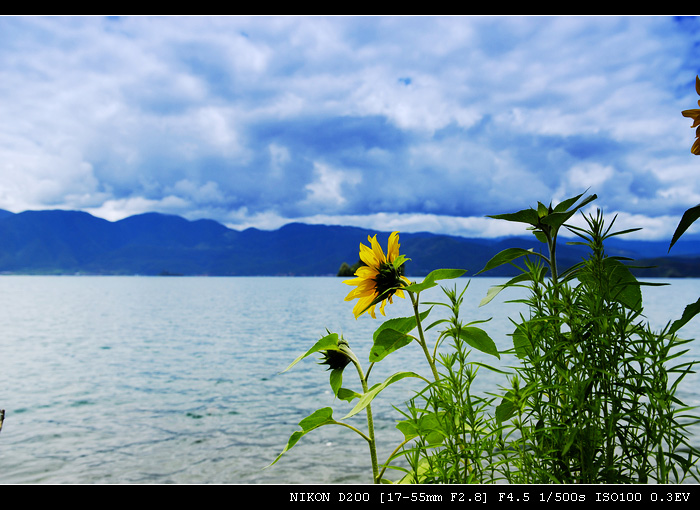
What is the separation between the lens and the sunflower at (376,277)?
A: 1202mm

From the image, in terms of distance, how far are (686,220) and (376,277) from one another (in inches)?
29.1

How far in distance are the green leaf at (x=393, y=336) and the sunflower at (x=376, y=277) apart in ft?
0.25

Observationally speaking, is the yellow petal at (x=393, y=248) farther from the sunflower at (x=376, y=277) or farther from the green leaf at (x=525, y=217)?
the green leaf at (x=525, y=217)

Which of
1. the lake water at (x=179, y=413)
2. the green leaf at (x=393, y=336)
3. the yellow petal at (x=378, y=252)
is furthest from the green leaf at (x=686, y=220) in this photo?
the yellow petal at (x=378, y=252)

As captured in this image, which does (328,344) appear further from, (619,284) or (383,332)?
(619,284)

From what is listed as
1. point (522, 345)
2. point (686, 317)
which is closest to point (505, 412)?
point (522, 345)

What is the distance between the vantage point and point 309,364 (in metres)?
15.9

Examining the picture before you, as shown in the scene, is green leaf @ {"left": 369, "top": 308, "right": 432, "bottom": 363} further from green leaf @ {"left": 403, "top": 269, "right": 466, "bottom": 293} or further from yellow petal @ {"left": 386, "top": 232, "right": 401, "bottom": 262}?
yellow petal @ {"left": 386, "top": 232, "right": 401, "bottom": 262}

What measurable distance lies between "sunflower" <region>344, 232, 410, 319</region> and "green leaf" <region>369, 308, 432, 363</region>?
3.0 inches

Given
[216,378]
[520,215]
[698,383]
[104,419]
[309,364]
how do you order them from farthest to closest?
[309,364], [216,378], [698,383], [104,419], [520,215]

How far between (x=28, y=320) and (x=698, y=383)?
137 ft

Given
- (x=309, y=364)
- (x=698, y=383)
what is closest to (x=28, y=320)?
(x=309, y=364)

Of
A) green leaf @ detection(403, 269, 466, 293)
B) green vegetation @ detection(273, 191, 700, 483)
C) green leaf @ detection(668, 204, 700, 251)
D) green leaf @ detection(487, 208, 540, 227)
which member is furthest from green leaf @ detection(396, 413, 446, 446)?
green leaf @ detection(668, 204, 700, 251)

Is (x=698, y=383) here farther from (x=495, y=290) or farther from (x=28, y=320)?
(x=28, y=320)
